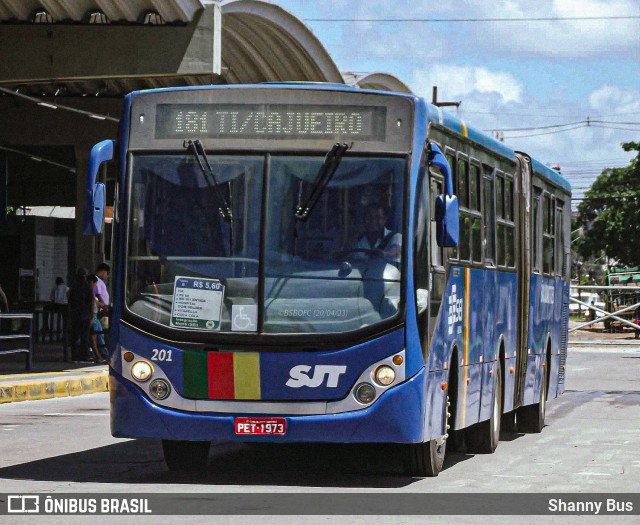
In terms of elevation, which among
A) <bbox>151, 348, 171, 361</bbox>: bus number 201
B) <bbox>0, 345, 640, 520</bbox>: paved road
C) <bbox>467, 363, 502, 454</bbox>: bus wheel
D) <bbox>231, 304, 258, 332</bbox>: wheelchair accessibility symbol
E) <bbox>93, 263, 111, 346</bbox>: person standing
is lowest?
<bbox>0, 345, 640, 520</bbox>: paved road

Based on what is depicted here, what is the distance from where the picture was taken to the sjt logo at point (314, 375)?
11609 millimetres

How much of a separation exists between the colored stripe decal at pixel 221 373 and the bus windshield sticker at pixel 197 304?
221 millimetres

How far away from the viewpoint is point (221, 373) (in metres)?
11.7

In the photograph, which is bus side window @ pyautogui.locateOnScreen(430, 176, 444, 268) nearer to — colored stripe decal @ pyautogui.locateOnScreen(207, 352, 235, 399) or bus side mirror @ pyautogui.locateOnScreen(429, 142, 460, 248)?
bus side mirror @ pyautogui.locateOnScreen(429, 142, 460, 248)

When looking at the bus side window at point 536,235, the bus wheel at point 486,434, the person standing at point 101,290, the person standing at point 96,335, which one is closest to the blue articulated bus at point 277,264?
the bus wheel at point 486,434

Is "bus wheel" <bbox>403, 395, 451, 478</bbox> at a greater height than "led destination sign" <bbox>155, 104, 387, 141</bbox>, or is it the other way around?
"led destination sign" <bbox>155, 104, 387, 141</bbox>

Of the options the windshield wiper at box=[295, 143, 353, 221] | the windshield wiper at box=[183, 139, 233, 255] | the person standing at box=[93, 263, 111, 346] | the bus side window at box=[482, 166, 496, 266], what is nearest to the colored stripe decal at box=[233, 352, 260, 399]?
the windshield wiper at box=[183, 139, 233, 255]

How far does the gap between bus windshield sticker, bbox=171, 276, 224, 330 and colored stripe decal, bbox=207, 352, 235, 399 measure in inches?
8.7

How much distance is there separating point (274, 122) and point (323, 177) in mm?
586

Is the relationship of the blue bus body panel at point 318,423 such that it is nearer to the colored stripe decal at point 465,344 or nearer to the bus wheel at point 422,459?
the bus wheel at point 422,459

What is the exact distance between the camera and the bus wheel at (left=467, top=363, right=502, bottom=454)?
603 inches

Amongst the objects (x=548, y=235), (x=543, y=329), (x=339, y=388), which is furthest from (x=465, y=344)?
(x=548, y=235)

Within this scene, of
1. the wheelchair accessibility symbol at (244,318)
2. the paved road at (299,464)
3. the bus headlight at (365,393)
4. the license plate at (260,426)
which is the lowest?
the paved road at (299,464)

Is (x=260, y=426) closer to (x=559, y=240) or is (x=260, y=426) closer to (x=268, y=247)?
(x=268, y=247)
